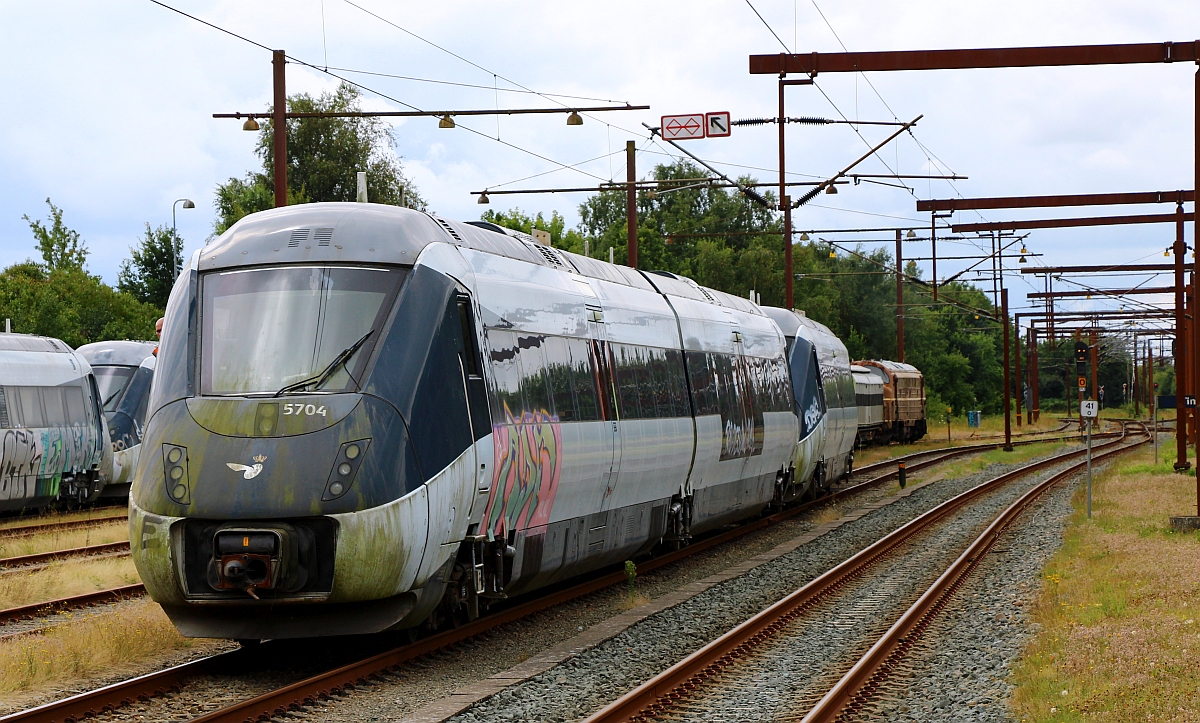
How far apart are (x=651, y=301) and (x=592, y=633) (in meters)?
5.54

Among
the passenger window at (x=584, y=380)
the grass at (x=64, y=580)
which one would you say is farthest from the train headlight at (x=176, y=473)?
the grass at (x=64, y=580)

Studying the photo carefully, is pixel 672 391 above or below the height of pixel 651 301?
below


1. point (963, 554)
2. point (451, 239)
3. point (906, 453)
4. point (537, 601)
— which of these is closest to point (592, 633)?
point (537, 601)

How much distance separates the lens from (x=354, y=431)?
33.2ft

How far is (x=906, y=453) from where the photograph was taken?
169 ft

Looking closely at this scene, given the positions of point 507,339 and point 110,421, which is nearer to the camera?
point 507,339

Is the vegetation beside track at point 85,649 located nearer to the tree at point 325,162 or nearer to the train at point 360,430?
the train at point 360,430

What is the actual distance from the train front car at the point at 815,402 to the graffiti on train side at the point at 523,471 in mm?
13092

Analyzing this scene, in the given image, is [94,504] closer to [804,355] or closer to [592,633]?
[804,355]

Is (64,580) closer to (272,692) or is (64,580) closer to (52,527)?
(52,527)

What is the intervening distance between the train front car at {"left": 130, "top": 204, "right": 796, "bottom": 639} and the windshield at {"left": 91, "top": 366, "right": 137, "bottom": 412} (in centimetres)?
2120

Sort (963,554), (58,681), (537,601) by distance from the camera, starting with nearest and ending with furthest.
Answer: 1. (58,681)
2. (537,601)
3. (963,554)

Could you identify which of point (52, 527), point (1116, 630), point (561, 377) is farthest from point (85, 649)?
point (52, 527)

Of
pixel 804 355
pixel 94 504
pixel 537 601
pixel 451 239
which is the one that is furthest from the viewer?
pixel 94 504
